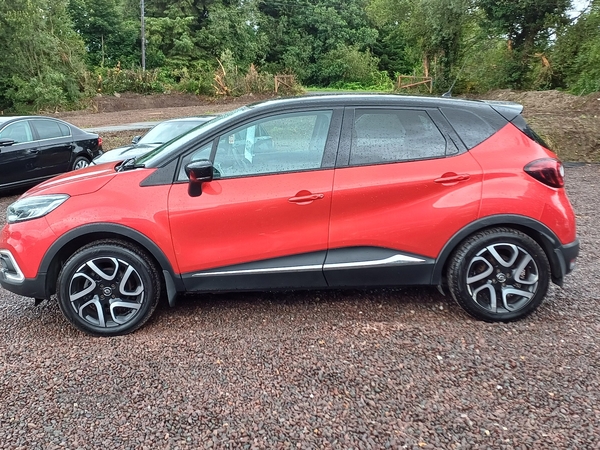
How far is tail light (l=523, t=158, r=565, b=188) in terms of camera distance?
147 inches

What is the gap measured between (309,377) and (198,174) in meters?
1.59

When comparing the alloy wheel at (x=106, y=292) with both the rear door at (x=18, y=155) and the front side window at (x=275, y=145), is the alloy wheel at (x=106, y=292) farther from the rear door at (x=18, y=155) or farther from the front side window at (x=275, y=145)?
the rear door at (x=18, y=155)

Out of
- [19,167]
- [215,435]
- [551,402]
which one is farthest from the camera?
[19,167]

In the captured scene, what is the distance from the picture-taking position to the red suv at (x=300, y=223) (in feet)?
12.0

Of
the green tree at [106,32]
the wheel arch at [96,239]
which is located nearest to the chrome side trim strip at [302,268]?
the wheel arch at [96,239]

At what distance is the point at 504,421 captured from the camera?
8.60ft

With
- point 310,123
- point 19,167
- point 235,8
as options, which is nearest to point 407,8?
point 235,8

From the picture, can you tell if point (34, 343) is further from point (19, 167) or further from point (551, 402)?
point (19, 167)

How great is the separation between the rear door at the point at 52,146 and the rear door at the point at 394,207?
814 cm

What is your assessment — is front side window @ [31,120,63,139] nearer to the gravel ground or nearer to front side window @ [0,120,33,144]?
front side window @ [0,120,33,144]

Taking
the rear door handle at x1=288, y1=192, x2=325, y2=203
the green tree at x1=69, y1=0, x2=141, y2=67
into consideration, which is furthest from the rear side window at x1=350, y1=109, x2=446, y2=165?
the green tree at x1=69, y1=0, x2=141, y2=67

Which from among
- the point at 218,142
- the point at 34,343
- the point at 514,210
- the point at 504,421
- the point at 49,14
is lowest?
the point at 34,343

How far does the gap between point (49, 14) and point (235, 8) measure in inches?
1087

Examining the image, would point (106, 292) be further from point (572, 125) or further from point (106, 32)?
point (106, 32)
